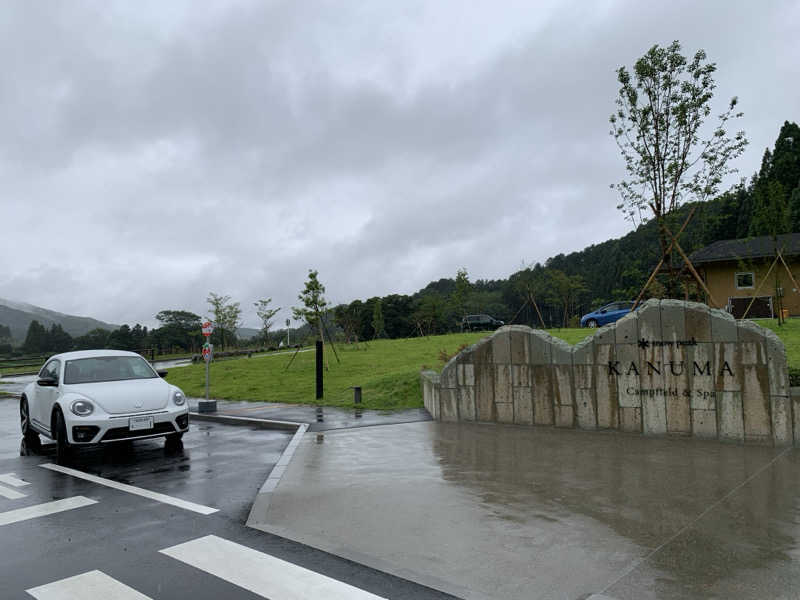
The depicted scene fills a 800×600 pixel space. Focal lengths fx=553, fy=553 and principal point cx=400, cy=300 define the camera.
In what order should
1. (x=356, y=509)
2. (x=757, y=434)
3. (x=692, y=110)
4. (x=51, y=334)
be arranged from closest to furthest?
(x=356, y=509) < (x=757, y=434) < (x=692, y=110) < (x=51, y=334)

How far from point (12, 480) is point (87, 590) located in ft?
15.3

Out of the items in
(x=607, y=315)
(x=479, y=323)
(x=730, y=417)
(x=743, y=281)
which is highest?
(x=743, y=281)

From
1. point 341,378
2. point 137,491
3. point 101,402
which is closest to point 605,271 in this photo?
point 341,378

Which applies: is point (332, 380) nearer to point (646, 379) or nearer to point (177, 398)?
point (177, 398)

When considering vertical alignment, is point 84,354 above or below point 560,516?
above

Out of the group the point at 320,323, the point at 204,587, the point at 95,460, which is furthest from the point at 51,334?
the point at 204,587

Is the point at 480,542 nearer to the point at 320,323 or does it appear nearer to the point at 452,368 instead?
the point at 452,368

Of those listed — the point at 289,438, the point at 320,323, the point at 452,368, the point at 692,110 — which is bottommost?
the point at 289,438

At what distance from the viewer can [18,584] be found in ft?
13.1

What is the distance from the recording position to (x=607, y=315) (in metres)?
28.0

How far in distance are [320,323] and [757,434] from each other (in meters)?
20.8

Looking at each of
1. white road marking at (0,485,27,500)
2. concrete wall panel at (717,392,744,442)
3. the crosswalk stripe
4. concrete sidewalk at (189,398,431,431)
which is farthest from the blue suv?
the crosswalk stripe

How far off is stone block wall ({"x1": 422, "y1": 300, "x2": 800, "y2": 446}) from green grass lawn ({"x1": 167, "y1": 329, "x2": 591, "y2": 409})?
3.49 metres

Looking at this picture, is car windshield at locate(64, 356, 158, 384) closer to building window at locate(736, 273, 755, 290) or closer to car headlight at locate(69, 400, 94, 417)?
car headlight at locate(69, 400, 94, 417)
